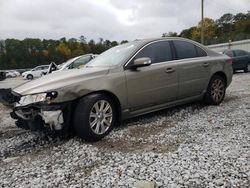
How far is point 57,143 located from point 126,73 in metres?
1.56

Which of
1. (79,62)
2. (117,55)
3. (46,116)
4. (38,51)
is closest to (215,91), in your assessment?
(117,55)

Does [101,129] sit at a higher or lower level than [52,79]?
lower

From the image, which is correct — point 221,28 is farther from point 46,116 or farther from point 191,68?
point 46,116

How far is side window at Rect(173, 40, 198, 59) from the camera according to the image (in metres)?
5.91

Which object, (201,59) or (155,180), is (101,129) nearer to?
(155,180)

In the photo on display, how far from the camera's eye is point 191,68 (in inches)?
234

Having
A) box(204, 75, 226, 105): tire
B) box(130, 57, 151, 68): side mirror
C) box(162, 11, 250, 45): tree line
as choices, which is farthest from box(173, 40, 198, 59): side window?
box(162, 11, 250, 45): tree line

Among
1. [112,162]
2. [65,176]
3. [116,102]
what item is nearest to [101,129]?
[116,102]

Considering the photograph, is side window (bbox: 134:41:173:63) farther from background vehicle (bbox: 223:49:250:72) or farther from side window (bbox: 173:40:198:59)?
background vehicle (bbox: 223:49:250:72)

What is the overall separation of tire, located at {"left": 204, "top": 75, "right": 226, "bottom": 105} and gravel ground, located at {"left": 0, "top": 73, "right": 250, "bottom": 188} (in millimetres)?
837

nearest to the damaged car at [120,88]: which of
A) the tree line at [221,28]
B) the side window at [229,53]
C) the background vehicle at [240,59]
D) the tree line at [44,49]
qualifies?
the background vehicle at [240,59]

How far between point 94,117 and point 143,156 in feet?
3.62

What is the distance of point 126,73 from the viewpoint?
16.3ft

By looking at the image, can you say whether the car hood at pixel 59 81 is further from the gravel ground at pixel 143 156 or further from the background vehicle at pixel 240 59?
the background vehicle at pixel 240 59
